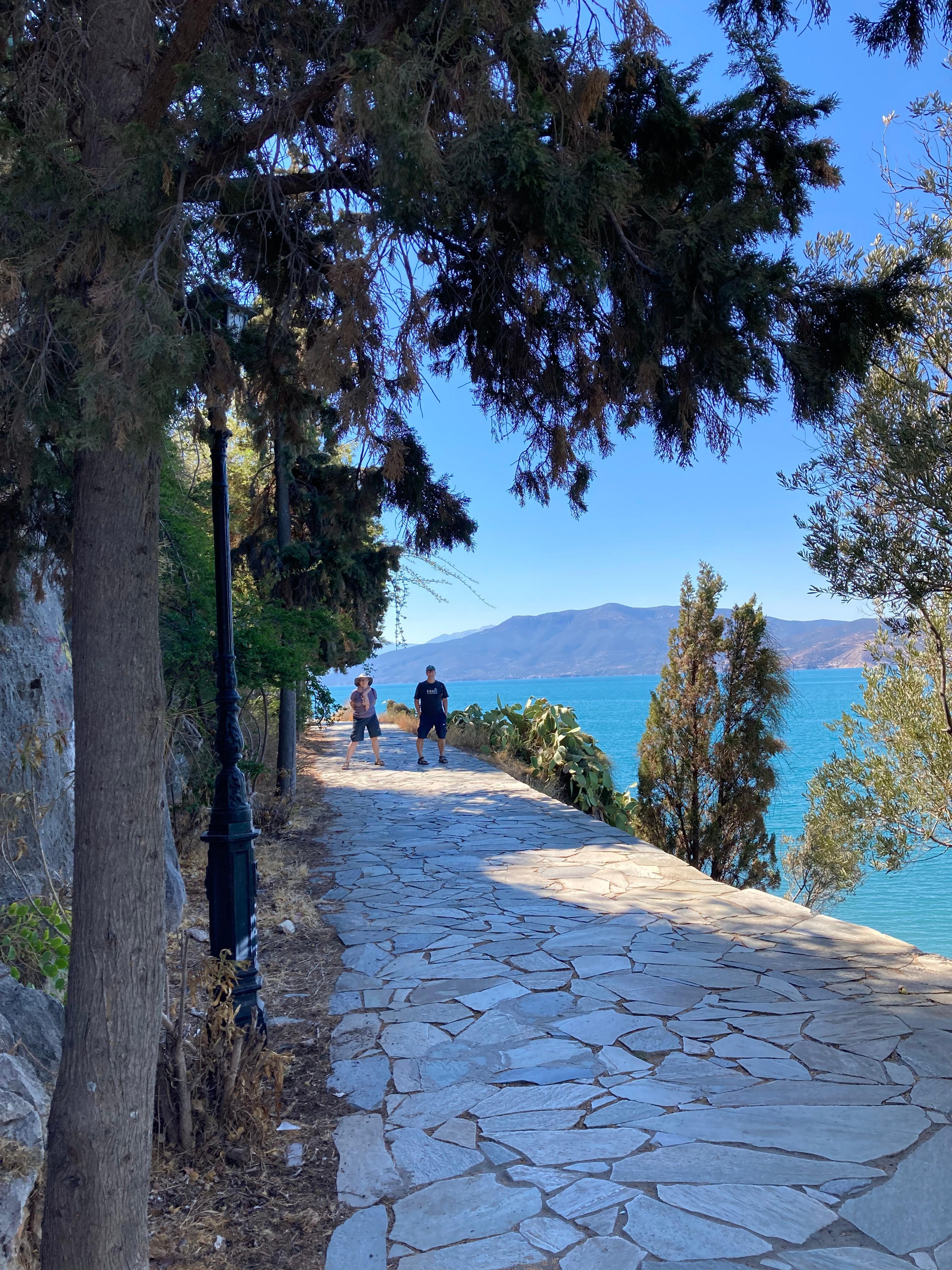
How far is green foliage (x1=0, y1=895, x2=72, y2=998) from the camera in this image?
174 inches

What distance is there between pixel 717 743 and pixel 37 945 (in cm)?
1075

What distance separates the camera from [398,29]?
3.45m

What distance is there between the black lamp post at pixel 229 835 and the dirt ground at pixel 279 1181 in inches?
20.3

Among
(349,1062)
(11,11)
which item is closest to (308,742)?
(349,1062)

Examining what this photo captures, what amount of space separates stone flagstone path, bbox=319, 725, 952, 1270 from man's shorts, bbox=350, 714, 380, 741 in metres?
9.42

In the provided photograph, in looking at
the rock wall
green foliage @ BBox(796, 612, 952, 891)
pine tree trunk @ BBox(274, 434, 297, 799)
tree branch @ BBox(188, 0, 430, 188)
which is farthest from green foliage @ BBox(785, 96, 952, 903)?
pine tree trunk @ BBox(274, 434, 297, 799)

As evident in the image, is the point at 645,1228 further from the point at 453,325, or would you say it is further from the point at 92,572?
the point at 453,325

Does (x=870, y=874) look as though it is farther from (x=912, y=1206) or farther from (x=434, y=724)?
(x=912, y=1206)

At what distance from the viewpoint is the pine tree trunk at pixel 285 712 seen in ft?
39.7

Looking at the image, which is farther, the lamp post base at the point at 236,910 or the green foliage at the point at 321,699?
the green foliage at the point at 321,699

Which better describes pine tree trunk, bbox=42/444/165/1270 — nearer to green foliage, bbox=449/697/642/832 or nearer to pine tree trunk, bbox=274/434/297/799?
pine tree trunk, bbox=274/434/297/799

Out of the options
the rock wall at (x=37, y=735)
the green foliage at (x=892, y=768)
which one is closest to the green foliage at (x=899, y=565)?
the green foliage at (x=892, y=768)

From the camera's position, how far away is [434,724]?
17312mm

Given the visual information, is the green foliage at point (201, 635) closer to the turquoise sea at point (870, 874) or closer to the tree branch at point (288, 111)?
the tree branch at point (288, 111)
